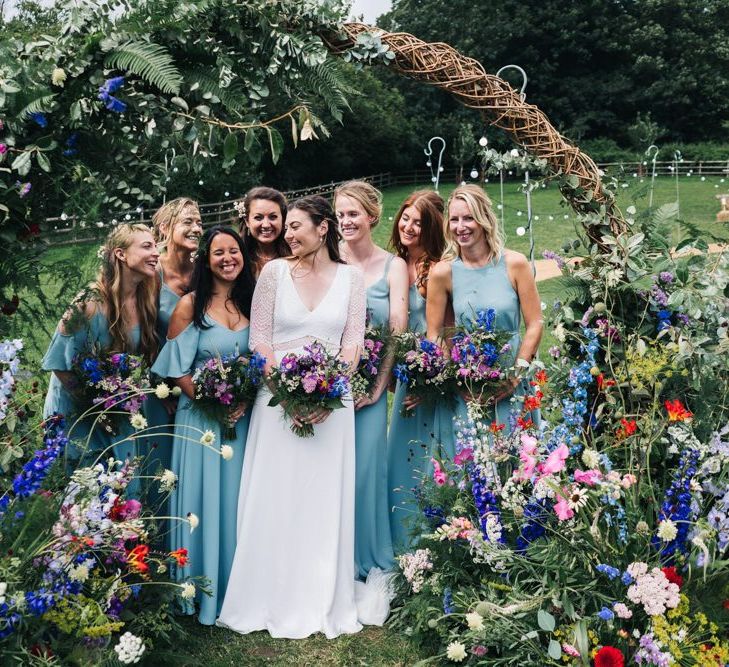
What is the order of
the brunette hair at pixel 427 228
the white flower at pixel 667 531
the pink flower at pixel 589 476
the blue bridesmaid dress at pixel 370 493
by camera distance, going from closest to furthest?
the white flower at pixel 667 531
the pink flower at pixel 589 476
the blue bridesmaid dress at pixel 370 493
the brunette hair at pixel 427 228

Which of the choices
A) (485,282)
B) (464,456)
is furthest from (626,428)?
(485,282)

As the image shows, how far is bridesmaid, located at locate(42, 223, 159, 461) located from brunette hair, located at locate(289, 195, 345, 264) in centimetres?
93

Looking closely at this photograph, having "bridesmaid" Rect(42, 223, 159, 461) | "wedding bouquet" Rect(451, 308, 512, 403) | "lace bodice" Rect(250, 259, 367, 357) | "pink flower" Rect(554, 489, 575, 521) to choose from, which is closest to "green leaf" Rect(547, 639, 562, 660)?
"pink flower" Rect(554, 489, 575, 521)

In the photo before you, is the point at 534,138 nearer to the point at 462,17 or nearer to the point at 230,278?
the point at 230,278

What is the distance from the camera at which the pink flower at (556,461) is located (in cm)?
378

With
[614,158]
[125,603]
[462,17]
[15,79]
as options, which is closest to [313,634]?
[125,603]

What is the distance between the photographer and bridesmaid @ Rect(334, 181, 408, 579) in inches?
211

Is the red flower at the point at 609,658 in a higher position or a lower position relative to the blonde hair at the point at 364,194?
lower

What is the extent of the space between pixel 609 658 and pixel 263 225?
11.0 ft

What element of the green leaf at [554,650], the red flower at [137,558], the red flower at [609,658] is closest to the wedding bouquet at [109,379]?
the red flower at [137,558]

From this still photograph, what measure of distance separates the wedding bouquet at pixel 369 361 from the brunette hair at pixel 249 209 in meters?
0.86

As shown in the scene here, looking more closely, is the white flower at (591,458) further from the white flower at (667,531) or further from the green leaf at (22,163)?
the green leaf at (22,163)

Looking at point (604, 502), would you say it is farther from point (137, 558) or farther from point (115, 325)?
point (115, 325)

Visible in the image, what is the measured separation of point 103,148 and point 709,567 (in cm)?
326
